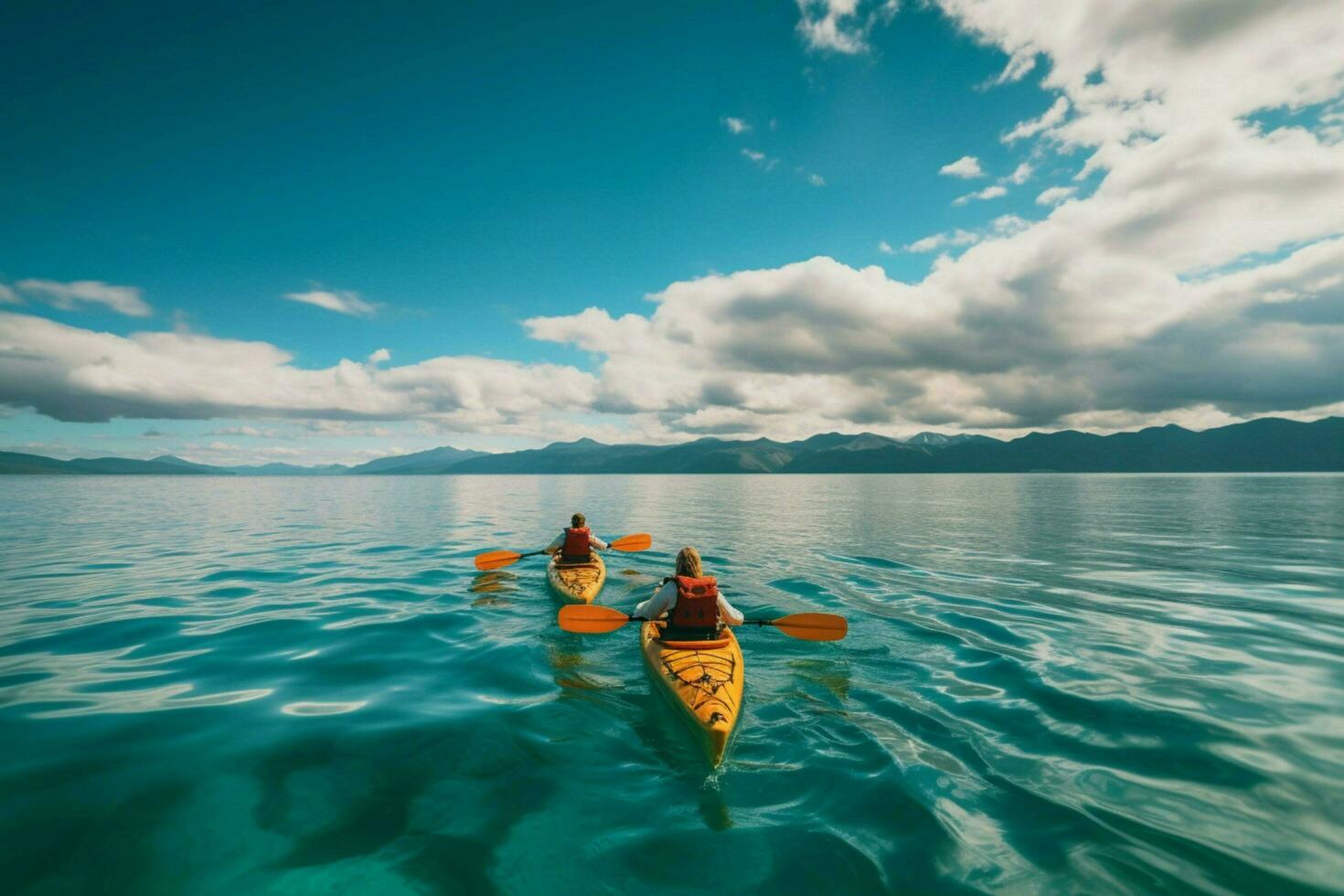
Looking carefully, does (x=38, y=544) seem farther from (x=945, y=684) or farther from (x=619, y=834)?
(x=945, y=684)

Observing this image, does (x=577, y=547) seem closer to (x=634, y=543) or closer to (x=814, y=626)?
(x=634, y=543)

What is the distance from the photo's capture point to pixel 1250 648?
11.0 metres

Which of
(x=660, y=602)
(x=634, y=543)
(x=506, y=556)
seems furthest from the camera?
(x=634, y=543)

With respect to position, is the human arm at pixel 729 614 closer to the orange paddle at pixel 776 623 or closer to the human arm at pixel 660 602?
the orange paddle at pixel 776 623

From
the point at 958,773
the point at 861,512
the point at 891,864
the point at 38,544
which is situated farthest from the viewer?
the point at 861,512

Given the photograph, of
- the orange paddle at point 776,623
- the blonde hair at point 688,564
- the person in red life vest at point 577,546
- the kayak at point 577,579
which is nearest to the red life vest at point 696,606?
the blonde hair at point 688,564

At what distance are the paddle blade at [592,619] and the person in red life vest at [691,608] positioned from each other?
1.23 m

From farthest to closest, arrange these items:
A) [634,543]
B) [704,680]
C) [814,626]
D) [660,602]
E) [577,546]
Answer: [634,543]
[577,546]
[814,626]
[660,602]
[704,680]

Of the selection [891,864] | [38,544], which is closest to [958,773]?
[891,864]

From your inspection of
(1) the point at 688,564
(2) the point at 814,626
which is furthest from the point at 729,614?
(2) the point at 814,626

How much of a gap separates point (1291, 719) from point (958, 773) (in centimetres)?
567

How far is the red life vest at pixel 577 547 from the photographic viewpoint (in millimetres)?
17828

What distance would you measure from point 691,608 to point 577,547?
8.53 meters

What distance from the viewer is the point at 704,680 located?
27.1 feet
